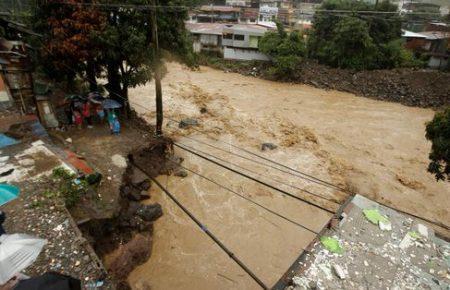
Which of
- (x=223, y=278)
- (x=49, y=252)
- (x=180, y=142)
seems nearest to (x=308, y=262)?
(x=223, y=278)

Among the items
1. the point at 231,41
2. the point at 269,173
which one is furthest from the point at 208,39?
the point at 269,173

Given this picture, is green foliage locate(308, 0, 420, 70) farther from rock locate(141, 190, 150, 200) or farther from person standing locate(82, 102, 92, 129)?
rock locate(141, 190, 150, 200)

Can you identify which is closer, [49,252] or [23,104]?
[49,252]

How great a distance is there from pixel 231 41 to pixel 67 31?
28038 mm

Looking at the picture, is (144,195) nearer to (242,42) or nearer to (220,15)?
(242,42)

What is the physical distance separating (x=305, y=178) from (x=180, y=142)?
24.4 feet

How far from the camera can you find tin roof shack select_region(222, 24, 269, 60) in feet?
121

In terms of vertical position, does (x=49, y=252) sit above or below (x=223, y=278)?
above

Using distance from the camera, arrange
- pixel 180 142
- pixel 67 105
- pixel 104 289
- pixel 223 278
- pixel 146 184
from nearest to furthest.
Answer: pixel 104 289 → pixel 223 278 → pixel 146 184 → pixel 67 105 → pixel 180 142

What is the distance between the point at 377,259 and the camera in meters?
5.95

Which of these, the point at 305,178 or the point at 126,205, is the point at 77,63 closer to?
the point at 126,205

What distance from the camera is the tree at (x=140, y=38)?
12.7m

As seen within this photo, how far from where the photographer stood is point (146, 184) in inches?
492

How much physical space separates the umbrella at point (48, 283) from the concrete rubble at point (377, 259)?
12.4 feet
